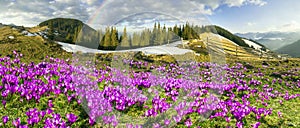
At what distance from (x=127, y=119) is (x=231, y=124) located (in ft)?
11.1

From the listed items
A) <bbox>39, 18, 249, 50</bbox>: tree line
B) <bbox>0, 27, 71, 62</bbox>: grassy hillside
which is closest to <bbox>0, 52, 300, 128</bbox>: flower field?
<bbox>39, 18, 249, 50</bbox>: tree line

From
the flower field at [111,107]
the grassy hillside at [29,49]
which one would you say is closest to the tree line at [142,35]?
the flower field at [111,107]

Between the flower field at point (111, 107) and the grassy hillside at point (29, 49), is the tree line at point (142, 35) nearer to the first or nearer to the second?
the flower field at point (111, 107)

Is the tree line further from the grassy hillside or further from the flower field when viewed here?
the grassy hillside

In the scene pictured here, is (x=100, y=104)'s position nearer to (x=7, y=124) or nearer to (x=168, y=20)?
(x=7, y=124)

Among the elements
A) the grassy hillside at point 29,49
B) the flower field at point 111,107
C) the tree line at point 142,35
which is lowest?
the flower field at point 111,107

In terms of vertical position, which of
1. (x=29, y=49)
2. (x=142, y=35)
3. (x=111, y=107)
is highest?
(x=142, y=35)

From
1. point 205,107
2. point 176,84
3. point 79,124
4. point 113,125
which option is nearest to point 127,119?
point 113,125

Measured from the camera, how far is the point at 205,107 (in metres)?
8.30

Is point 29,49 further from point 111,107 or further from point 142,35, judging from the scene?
point 111,107

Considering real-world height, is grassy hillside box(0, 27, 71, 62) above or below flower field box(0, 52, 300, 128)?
above

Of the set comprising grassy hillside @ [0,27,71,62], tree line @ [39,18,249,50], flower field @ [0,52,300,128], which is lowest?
flower field @ [0,52,300,128]

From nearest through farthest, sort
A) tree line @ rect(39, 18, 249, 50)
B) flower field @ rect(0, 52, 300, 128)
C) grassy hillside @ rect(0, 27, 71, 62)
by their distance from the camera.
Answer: flower field @ rect(0, 52, 300, 128), tree line @ rect(39, 18, 249, 50), grassy hillside @ rect(0, 27, 71, 62)

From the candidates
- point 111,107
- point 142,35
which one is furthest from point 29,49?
point 111,107
